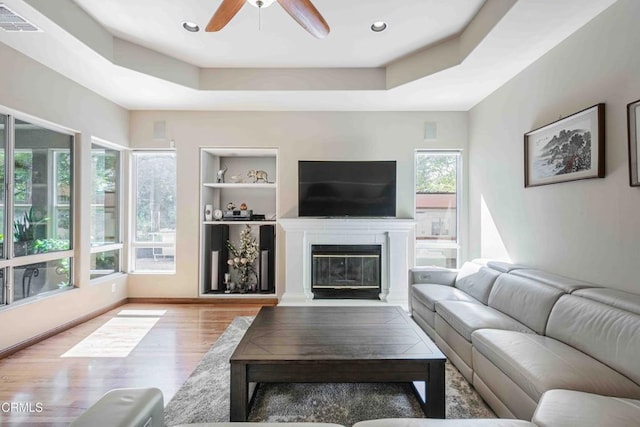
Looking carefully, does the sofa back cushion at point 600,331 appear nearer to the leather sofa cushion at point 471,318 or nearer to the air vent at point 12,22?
the leather sofa cushion at point 471,318

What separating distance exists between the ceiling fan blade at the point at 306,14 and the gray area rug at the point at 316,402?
2.64 metres

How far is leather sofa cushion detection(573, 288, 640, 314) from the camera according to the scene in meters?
1.83

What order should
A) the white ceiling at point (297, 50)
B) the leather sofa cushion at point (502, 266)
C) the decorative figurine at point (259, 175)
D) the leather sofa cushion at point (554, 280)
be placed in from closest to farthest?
the leather sofa cushion at point (554, 280) → the white ceiling at point (297, 50) → the leather sofa cushion at point (502, 266) → the decorative figurine at point (259, 175)

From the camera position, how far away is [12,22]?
8.30ft

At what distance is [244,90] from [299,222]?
1.87 meters

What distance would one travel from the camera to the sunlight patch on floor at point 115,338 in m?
3.00

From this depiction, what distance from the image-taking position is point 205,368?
8.74ft

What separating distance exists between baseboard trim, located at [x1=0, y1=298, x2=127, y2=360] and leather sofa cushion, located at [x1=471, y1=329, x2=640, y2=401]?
4079 mm

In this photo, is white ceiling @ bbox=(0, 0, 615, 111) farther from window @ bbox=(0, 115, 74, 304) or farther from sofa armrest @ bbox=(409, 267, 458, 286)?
sofa armrest @ bbox=(409, 267, 458, 286)

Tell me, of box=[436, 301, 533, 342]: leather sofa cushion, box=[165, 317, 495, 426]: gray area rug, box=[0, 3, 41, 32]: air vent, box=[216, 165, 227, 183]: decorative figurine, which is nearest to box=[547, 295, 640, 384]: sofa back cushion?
box=[436, 301, 533, 342]: leather sofa cushion

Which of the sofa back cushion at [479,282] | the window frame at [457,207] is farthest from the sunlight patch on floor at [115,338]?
the window frame at [457,207]

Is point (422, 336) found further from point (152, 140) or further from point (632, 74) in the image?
point (152, 140)

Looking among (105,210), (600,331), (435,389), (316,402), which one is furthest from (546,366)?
(105,210)

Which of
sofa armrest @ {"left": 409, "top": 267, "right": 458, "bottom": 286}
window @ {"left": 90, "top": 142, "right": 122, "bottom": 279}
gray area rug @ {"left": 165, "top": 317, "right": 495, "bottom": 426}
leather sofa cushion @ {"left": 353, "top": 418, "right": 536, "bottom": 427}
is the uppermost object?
window @ {"left": 90, "top": 142, "right": 122, "bottom": 279}
